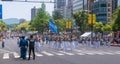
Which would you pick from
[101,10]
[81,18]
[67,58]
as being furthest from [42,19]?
[67,58]

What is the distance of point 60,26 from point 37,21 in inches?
336

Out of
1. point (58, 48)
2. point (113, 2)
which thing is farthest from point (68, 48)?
point (113, 2)

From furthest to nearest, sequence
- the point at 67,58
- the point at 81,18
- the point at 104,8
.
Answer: the point at 104,8 → the point at 81,18 → the point at 67,58

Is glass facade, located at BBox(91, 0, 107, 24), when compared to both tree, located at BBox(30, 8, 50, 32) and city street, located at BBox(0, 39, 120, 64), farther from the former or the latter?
city street, located at BBox(0, 39, 120, 64)

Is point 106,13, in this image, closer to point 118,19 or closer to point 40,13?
point 40,13

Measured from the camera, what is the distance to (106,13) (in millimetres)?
153750

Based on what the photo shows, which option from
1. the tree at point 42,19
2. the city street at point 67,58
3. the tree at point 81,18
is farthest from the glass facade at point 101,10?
the city street at point 67,58

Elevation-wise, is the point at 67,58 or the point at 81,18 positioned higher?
the point at 81,18

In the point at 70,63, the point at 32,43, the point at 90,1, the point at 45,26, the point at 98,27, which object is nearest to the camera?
the point at 70,63

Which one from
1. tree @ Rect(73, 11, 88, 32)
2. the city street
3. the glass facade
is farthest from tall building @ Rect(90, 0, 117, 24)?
the city street

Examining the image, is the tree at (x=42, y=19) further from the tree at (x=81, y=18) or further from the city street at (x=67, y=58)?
the city street at (x=67, y=58)

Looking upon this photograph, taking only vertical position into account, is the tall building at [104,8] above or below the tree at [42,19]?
above

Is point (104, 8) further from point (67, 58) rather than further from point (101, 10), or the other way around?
point (67, 58)

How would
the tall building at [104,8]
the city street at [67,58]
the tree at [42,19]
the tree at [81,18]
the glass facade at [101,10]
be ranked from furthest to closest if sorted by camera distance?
1. the glass facade at [101,10]
2. the tall building at [104,8]
3. the tree at [42,19]
4. the tree at [81,18]
5. the city street at [67,58]
